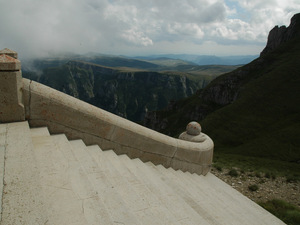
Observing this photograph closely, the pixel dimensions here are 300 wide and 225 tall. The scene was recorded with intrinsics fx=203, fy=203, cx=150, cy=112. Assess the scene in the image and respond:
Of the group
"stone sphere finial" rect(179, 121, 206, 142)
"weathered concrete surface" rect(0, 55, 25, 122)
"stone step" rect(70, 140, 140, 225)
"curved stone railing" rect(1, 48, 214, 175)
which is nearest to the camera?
"stone step" rect(70, 140, 140, 225)

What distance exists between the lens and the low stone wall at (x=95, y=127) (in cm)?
396

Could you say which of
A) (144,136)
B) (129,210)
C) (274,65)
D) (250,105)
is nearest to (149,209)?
(129,210)

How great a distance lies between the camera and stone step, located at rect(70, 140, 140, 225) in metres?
2.56

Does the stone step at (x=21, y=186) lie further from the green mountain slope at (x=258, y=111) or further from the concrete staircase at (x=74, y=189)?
the green mountain slope at (x=258, y=111)

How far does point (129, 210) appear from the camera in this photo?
274 centimetres

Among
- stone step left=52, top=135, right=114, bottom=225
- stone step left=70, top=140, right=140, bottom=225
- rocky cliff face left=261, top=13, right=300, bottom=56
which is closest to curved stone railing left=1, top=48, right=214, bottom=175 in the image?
stone step left=70, top=140, right=140, bottom=225

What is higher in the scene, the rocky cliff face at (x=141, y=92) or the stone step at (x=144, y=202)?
the stone step at (x=144, y=202)

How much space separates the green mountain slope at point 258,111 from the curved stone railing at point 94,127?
→ 23.8 m

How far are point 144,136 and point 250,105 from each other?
44.8 metres

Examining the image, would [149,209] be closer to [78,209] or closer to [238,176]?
[78,209]

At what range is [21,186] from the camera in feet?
7.12

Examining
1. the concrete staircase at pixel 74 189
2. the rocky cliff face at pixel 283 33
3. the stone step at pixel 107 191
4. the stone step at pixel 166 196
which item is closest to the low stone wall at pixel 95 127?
the concrete staircase at pixel 74 189

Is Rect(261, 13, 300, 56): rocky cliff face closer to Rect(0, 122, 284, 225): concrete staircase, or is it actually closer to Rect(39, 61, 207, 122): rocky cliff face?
Rect(0, 122, 284, 225): concrete staircase

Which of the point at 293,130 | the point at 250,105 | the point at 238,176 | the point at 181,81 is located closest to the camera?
the point at 238,176
